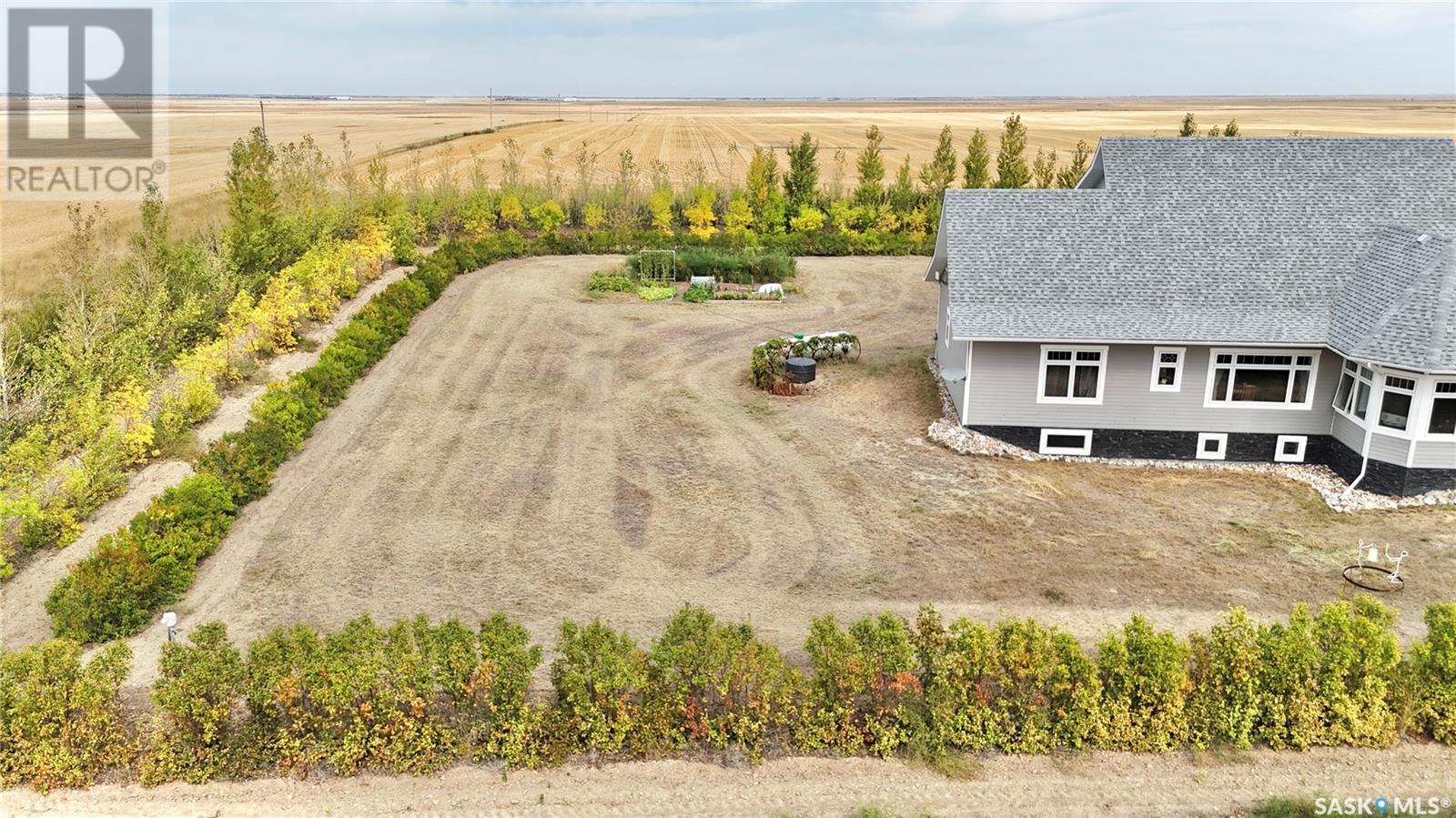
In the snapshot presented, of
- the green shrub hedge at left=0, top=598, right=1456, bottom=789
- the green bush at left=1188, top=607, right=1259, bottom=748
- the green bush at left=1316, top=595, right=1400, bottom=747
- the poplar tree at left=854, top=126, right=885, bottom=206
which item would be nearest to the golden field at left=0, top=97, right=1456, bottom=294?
the poplar tree at left=854, top=126, right=885, bottom=206

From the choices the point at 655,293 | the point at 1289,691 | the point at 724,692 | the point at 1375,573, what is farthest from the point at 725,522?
the point at 655,293

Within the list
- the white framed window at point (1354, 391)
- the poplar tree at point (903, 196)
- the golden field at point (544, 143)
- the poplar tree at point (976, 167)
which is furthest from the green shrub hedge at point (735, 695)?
the poplar tree at point (976, 167)

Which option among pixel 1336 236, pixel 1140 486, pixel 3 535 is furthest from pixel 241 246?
pixel 1336 236

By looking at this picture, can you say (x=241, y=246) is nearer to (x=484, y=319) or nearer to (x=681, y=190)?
(x=484, y=319)

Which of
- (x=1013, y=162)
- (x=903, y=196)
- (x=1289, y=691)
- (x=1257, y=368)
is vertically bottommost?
(x=1289, y=691)

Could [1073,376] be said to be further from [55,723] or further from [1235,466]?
[55,723]

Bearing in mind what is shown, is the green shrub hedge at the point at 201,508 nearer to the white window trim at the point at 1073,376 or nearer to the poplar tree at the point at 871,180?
the white window trim at the point at 1073,376

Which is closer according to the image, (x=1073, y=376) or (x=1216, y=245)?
(x=1073, y=376)
